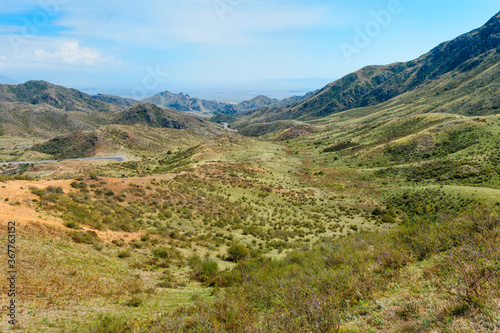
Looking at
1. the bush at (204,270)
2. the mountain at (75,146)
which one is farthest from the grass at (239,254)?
the mountain at (75,146)

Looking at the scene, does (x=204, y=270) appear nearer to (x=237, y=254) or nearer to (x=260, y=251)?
(x=237, y=254)

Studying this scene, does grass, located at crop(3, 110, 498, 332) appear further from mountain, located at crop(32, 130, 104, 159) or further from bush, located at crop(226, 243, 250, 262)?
mountain, located at crop(32, 130, 104, 159)

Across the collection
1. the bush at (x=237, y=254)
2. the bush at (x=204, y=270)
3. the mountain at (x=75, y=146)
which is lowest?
the bush at (x=237, y=254)

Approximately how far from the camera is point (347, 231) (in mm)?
26219

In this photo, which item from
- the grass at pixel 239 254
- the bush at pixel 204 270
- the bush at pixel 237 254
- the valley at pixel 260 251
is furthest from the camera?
the bush at pixel 237 254

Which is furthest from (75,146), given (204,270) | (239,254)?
(204,270)

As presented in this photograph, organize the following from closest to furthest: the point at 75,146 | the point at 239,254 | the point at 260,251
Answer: the point at 239,254 → the point at 260,251 → the point at 75,146

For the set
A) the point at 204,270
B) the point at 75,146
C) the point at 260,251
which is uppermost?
the point at 75,146

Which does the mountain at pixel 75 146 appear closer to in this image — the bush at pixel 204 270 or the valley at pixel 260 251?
the valley at pixel 260 251

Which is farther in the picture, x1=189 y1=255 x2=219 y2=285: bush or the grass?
x1=189 y1=255 x2=219 y2=285: bush

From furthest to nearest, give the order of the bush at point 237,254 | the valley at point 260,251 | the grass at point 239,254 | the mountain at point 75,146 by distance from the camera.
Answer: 1. the mountain at point 75,146
2. the bush at point 237,254
3. the grass at point 239,254
4. the valley at point 260,251

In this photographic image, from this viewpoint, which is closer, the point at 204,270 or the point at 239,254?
the point at 204,270

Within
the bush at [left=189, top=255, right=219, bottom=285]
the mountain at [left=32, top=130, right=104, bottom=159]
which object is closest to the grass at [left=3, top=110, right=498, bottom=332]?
the bush at [left=189, top=255, right=219, bottom=285]

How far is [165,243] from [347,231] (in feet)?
64.8
